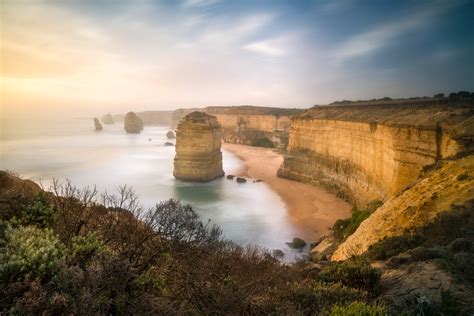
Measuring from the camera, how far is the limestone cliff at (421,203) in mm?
11922

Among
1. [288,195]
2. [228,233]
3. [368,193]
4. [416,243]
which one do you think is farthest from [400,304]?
[288,195]

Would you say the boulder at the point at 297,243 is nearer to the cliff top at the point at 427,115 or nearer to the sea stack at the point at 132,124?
the cliff top at the point at 427,115

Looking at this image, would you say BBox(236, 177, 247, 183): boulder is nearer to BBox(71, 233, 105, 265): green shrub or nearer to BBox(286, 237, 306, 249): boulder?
BBox(286, 237, 306, 249): boulder

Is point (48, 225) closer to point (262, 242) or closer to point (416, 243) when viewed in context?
point (416, 243)

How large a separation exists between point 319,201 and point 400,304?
25.9 meters

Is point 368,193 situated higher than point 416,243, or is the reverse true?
point 416,243

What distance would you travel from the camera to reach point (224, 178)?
42.4 meters

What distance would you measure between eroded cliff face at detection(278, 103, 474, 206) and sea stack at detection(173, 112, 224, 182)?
12203 mm

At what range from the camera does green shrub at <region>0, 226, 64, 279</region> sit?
499 centimetres

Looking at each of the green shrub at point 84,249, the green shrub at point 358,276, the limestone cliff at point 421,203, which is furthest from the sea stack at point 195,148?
the green shrub at point 84,249

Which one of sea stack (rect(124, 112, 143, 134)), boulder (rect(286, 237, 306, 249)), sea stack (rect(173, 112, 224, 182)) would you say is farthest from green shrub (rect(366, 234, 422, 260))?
sea stack (rect(124, 112, 143, 134))

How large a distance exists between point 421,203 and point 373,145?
567 inches

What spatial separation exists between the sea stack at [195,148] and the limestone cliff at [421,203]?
2588 centimetres

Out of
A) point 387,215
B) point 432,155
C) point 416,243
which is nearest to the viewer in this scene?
Result: point 416,243
